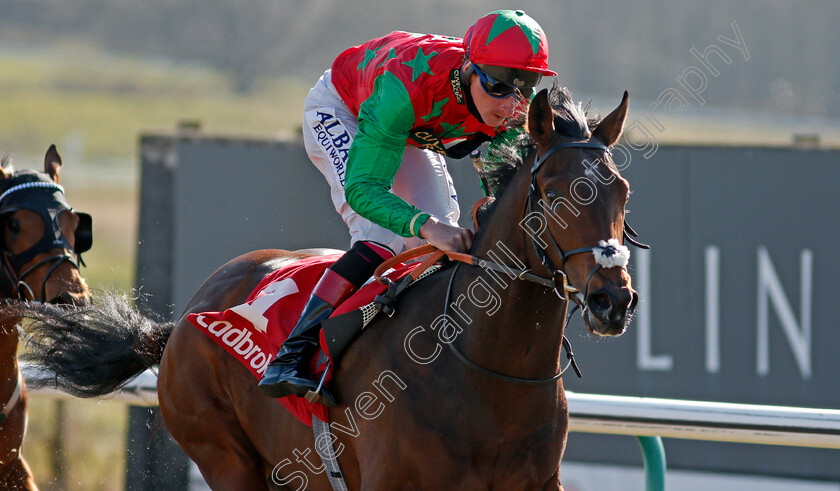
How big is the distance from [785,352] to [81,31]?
46.5 meters

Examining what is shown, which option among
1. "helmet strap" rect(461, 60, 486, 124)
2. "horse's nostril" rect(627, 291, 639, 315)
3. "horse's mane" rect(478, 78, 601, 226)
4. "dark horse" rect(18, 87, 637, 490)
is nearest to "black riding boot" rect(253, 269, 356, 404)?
"dark horse" rect(18, 87, 637, 490)

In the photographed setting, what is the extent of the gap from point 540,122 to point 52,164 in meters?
2.92

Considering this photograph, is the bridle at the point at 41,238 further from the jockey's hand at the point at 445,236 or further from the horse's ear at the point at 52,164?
the jockey's hand at the point at 445,236

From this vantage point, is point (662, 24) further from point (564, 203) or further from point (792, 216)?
point (564, 203)

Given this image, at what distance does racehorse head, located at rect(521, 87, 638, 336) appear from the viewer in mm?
2656

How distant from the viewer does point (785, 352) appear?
21.1 ft

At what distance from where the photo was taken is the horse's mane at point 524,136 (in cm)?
303

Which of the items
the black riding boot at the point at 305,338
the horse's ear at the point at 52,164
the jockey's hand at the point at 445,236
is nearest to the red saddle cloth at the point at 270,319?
the black riding boot at the point at 305,338

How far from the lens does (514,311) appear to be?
3.06 metres

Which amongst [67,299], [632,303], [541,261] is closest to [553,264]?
[541,261]

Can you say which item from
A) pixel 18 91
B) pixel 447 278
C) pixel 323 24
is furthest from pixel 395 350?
pixel 18 91

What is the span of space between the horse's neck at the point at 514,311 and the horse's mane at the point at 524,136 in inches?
3.1

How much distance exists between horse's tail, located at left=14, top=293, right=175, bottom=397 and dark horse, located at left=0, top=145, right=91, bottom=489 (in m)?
0.14

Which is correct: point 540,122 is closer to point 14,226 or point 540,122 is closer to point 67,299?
point 67,299
